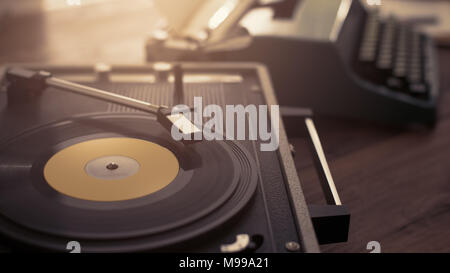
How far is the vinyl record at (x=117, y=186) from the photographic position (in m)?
0.54

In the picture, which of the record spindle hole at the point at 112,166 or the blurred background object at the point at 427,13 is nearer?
the record spindle hole at the point at 112,166

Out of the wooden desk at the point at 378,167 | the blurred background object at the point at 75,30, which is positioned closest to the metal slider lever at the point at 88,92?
the wooden desk at the point at 378,167

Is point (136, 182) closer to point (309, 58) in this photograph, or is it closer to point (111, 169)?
point (111, 169)

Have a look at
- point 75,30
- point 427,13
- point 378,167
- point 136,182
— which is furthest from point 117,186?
point 427,13

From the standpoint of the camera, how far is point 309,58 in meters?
1.13

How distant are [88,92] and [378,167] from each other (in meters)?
0.58

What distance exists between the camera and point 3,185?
616 millimetres

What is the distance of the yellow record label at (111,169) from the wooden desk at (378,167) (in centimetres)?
30

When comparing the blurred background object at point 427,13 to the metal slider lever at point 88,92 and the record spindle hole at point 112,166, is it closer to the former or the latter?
the metal slider lever at point 88,92

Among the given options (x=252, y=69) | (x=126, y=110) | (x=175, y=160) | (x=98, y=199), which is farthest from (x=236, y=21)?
(x=98, y=199)

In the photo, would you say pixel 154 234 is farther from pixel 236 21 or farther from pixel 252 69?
pixel 236 21

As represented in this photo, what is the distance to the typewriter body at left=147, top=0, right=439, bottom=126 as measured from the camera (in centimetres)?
114
